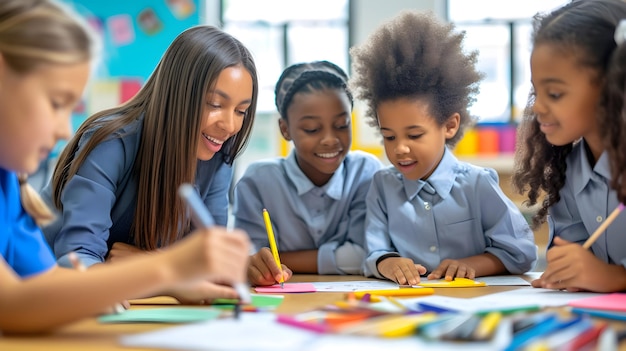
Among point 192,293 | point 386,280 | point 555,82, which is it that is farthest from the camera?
point 386,280

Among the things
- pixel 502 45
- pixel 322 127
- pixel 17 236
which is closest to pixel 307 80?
pixel 322 127

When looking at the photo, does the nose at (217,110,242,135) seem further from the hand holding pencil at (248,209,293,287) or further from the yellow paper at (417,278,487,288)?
the yellow paper at (417,278,487,288)

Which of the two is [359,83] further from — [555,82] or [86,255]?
[86,255]

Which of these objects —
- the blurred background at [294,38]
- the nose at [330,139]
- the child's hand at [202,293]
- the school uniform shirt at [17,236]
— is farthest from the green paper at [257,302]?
the blurred background at [294,38]

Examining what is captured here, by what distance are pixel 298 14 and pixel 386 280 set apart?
143 inches

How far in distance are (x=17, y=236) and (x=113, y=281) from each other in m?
0.28

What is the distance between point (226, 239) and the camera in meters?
0.76

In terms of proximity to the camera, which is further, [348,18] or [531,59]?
[348,18]

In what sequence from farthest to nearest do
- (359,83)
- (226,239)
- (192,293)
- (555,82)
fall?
(359,83), (555,82), (192,293), (226,239)

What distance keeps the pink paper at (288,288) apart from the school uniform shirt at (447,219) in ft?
0.78

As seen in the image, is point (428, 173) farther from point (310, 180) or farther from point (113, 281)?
point (113, 281)

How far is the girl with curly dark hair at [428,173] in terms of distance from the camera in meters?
1.58

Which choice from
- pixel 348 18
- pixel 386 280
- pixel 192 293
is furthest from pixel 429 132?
pixel 348 18

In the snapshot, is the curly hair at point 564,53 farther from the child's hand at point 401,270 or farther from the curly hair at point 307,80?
the curly hair at point 307,80
